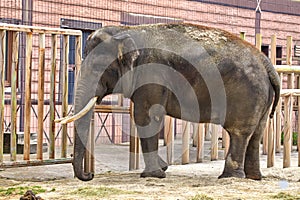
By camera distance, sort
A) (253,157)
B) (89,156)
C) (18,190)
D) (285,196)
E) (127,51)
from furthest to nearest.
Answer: (89,156) → (253,157) → (127,51) → (18,190) → (285,196)

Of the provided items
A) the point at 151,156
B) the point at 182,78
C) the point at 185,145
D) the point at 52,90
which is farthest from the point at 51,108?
the point at 185,145

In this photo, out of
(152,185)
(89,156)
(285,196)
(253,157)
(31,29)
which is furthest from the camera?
(89,156)

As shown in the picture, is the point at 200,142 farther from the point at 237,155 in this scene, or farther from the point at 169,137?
the point at 237,155

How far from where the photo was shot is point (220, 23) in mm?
19203

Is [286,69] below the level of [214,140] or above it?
above

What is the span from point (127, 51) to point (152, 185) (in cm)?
164

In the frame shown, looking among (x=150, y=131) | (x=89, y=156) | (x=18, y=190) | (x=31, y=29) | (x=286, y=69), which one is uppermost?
(x=31, y=29)

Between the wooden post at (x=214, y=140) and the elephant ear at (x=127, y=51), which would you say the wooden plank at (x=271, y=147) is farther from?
the elephant ear at (x=127, y=51)

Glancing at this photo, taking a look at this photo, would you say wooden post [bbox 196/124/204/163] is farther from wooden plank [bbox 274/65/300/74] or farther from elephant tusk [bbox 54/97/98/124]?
elephant tusk [bbox 54/97/98/124]

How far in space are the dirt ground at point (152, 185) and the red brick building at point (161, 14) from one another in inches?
200

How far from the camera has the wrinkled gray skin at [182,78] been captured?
333 inches

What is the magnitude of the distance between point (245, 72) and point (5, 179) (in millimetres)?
3153

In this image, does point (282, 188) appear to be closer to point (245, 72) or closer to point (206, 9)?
point (245, 72)

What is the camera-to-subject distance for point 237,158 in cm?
857
